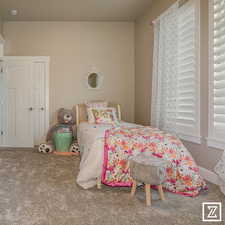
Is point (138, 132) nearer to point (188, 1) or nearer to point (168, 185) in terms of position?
point (168, 185)

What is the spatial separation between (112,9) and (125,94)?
5.88 feet

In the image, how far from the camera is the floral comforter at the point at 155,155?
2197mm

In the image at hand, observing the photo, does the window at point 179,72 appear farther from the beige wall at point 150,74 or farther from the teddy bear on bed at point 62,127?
the teddy bear on bed at point 62,127

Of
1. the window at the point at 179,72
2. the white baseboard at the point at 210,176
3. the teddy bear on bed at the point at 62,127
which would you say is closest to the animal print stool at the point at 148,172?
the white baseboard at the point at 210,176

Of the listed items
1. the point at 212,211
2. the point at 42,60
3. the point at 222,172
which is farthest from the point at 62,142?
the point at 212,211

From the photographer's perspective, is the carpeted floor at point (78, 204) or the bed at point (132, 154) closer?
the carpeted floor at point (78, 204)

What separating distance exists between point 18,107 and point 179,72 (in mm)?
3425

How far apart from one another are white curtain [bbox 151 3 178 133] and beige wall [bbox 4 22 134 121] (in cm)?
149

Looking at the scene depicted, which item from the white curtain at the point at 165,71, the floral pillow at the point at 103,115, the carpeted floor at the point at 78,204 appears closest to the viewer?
the carpeted floor at the point at 78,204

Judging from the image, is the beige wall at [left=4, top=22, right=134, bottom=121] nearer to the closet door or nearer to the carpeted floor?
the closet door

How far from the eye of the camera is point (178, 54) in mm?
3070

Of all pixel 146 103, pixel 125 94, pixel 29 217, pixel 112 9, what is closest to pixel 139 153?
pixel 29 217

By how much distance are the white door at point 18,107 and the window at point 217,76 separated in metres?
3.65

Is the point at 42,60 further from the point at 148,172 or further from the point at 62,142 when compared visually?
the point at 148,172
